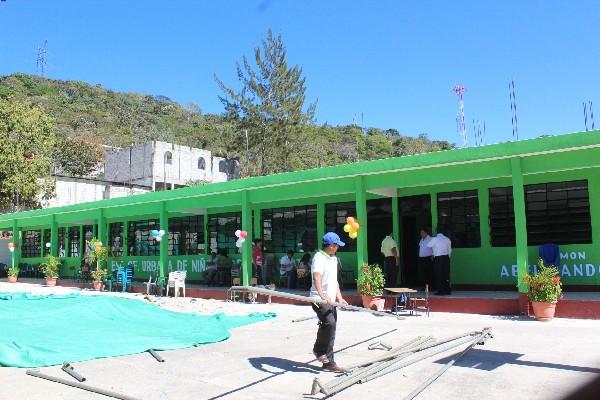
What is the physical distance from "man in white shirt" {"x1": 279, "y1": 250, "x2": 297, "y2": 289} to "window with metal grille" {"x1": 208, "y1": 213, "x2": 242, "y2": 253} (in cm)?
273

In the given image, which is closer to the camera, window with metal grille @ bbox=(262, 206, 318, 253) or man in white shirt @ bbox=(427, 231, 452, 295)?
man in white shirt @ bbox=(427, 231, 452, 295)

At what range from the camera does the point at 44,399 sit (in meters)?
5.18

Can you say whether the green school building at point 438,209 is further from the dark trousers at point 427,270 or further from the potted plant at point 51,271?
the potted plant at point 51,271

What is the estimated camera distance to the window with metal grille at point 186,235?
18.9 meters

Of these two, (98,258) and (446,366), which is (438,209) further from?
(98,258)

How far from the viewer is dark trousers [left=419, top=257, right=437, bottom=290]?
41.6 ft

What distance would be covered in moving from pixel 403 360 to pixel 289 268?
872 cm

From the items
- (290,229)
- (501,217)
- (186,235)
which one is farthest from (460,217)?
(186,235)

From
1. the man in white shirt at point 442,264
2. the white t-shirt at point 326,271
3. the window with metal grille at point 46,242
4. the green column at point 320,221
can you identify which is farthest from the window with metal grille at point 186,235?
the white t-shirt at point 326,271

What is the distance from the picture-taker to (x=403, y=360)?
6582 millimetres

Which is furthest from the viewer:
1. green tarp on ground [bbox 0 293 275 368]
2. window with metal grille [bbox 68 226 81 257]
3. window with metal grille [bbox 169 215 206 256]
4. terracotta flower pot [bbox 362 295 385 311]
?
window with metal grille [bbox 68 226 81 257]

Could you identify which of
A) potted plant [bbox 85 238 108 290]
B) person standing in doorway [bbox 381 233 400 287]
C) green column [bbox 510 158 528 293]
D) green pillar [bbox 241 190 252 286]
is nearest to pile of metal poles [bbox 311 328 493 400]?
green column [bbox 510 158 528 293]

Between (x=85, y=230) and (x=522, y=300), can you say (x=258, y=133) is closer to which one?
(x=85, y=230)

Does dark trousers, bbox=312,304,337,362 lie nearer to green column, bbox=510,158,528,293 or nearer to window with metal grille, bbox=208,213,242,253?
green column, bbox=510,158,528,293
